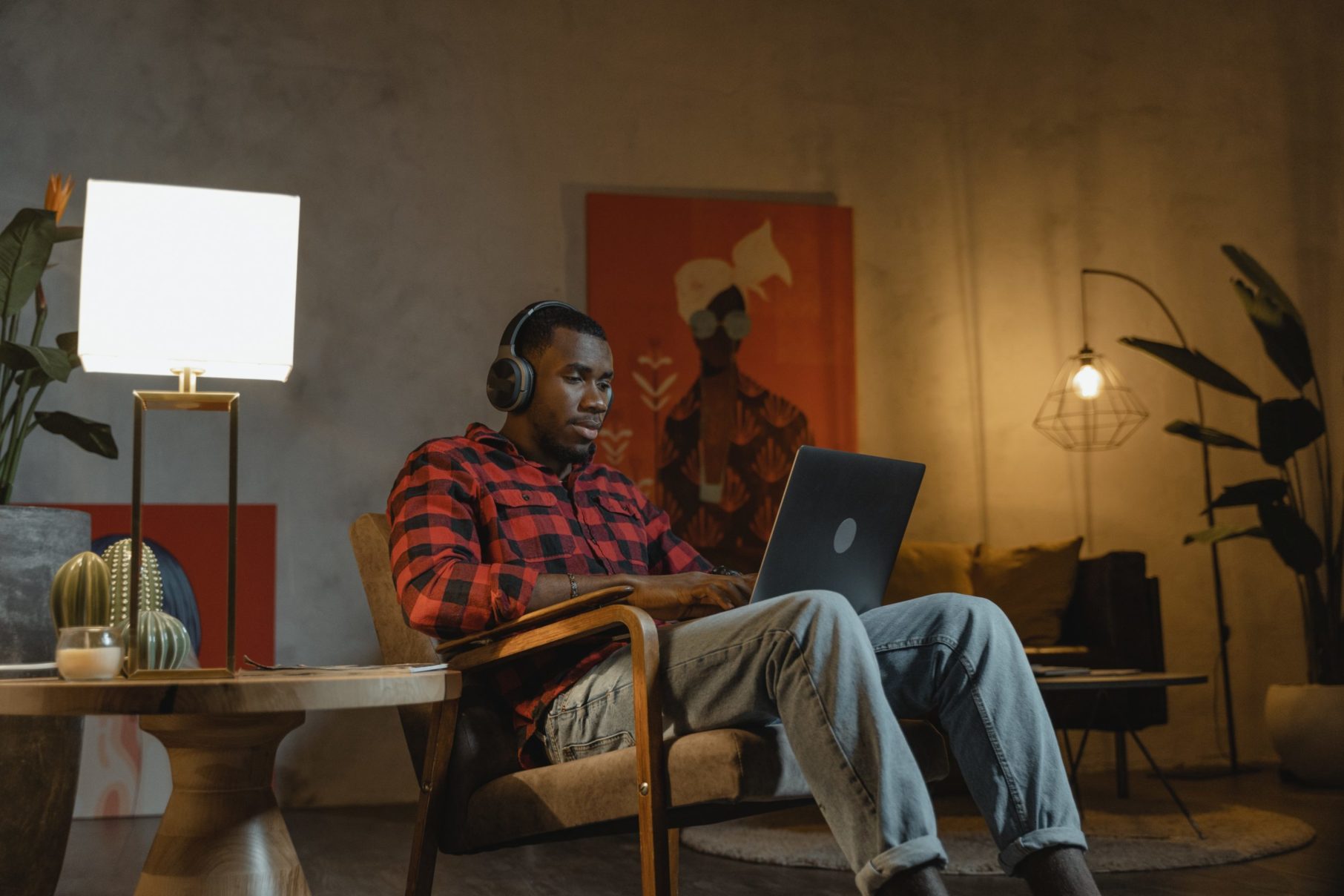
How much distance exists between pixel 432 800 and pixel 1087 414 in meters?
3.67

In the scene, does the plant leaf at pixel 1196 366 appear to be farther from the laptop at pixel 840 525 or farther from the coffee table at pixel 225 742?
the coffee table at pixel 225 742

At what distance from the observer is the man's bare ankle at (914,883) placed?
4.59 feet

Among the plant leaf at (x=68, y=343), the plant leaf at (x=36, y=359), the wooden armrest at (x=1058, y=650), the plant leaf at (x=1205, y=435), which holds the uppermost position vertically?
the plant leaf at (x=68, y=343)

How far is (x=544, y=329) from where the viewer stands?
2258 millimetres

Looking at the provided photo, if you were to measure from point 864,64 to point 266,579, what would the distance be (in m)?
2.89

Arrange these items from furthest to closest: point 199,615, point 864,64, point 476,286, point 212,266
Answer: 1. point 864,64
2. point 476,286
3. point 199,615
4. point 212,266

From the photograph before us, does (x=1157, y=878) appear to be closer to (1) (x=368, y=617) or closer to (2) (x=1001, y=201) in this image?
(1) (x=368, y=617)

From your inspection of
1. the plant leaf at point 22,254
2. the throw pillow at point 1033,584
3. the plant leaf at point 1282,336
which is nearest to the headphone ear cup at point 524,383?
the plant leaf at point 22,254

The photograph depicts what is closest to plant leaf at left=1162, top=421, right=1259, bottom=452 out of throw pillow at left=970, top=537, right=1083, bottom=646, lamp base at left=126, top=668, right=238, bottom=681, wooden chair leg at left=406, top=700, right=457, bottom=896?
throw pillow at left=970, top=537, right=1083, bottom=646

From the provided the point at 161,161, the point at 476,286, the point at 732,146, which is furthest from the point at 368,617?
the point at 732,146

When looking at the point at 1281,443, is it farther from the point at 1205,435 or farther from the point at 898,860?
the point at 898,860

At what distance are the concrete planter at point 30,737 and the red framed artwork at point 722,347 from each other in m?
2.13

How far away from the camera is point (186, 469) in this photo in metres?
4.10

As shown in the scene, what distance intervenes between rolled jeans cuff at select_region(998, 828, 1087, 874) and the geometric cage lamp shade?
11.3 ft
